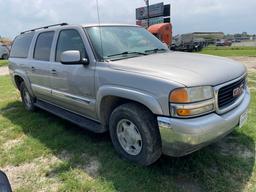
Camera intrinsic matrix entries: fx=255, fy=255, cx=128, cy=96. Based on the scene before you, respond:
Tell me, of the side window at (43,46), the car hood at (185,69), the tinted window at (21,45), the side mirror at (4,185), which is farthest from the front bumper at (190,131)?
the tinted window at (21,45)

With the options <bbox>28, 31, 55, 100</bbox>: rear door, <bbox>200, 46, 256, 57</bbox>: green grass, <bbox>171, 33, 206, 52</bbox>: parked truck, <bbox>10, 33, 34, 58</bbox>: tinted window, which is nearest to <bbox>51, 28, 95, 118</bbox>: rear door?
<bbox>28, 31, 55, 100</bbox>: rear door

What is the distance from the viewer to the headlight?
251 centimetres

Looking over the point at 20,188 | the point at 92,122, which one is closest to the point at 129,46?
the point at 92,122

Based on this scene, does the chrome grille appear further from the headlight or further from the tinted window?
the tinted window

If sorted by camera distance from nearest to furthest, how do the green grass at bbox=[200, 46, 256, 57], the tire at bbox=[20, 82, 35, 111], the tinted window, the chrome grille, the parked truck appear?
the chrome grille → the tinted window → the tire at bbox=[20, 82, 35, 111] → the green grass at bbox=[200, 46, 256, 57] → the parked truck

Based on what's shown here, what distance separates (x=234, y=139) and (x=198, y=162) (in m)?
0.93

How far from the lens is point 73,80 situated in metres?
3.82

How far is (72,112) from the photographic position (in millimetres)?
4316

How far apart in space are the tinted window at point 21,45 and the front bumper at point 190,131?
4061mm

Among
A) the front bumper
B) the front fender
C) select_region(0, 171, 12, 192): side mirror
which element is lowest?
select_region(0, 171, 12, 192): side mirror

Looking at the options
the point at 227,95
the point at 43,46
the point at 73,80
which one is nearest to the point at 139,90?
the point at 227,95

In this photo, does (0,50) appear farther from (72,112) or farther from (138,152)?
(138,152)

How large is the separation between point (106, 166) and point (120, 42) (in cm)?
176

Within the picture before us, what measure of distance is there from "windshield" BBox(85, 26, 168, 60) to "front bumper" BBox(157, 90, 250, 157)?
4.30ft
